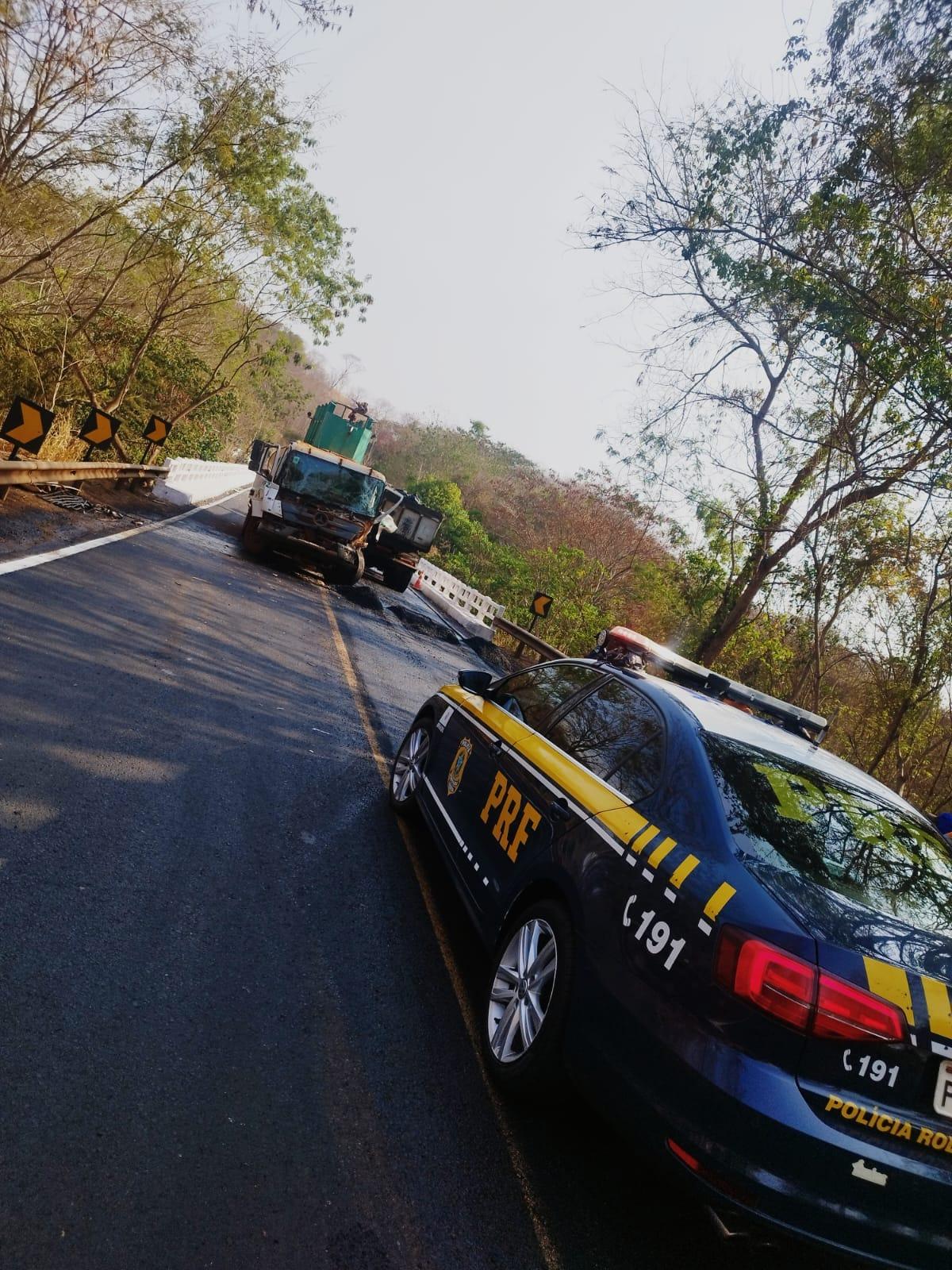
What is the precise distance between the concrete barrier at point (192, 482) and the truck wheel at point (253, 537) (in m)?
2.00

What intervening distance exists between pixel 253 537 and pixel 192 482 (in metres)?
8.48

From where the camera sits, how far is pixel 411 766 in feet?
18.4

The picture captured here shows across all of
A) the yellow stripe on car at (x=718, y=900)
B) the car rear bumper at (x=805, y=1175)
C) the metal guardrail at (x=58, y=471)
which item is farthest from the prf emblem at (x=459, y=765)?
the metal guardrail at (x=58, y=471)

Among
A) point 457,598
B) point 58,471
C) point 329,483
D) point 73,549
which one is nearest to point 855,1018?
point 73,549

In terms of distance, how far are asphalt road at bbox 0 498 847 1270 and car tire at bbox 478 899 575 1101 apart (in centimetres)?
14

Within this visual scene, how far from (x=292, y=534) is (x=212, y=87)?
11162 millimetres

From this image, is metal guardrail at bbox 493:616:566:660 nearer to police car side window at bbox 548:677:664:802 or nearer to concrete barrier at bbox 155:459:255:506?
concrete barrier at bbox 155:459:255:506

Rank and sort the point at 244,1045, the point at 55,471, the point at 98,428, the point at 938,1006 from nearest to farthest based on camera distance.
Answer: the point at 938,1006 < the point at 244,1045 < the point at 55,471 < the point at 98,428

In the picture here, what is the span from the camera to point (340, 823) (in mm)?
5227

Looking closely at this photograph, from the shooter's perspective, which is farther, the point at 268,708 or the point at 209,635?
the point at 209,635

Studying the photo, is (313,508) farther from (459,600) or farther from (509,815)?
(509,815)

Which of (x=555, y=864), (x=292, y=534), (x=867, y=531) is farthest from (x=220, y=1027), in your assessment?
(x=867, y=531)

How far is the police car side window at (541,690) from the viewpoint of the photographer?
14.3 ft

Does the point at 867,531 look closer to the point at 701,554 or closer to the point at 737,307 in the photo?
the point at 701,554
